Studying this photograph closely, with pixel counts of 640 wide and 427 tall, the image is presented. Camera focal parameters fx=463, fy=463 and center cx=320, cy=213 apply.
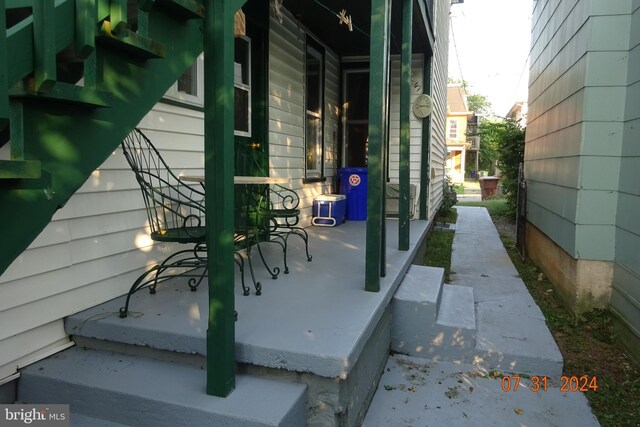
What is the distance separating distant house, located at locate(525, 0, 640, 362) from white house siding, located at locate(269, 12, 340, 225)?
288 centimetres

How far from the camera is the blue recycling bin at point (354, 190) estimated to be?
675cm

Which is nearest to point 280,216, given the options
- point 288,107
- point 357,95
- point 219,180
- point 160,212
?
point 160,212

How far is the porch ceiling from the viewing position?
207 inches

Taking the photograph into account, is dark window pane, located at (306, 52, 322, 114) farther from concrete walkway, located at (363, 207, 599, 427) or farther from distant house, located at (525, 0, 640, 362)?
concrete walkway, located at (363, 207, 599, 427)

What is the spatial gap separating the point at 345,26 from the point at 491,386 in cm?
467

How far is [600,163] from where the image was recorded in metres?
3.77

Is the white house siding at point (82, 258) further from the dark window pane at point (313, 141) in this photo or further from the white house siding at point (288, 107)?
the dark window pane at point (313, 141)

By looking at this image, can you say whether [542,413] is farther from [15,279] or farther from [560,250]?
[15,279]

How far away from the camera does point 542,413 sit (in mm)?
2535

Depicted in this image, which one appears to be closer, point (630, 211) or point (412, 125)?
point (630, 211)

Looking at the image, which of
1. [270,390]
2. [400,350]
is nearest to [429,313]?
[400,350]

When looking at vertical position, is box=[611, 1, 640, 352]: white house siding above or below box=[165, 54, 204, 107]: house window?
below

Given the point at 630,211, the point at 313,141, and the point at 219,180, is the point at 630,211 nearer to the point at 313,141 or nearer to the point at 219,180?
the point at 219,180

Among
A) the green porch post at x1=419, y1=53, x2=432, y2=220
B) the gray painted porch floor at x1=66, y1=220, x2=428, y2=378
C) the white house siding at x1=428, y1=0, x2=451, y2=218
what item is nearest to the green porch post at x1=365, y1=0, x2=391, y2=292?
the gray painted porch floor at x1=66, y1=220, x2=428, y2=378
